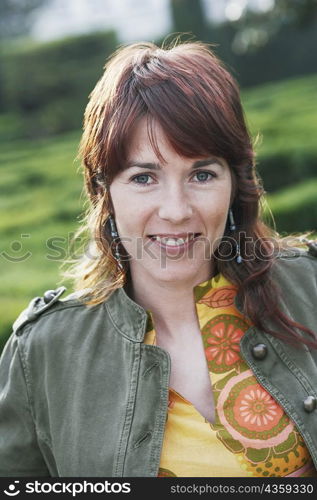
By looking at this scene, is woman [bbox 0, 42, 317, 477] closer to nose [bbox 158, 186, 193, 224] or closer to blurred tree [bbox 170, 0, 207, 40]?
nose [bbox 158, 186, 193, 224]

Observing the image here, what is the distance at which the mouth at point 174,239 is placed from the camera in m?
2.36

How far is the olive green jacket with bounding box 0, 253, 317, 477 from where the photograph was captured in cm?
235

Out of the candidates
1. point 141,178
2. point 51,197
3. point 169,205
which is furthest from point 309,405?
point 51,197

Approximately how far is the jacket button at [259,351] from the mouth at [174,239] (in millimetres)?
416

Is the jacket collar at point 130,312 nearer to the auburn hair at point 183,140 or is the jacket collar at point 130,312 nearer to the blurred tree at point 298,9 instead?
the auburn hair at point 183,140

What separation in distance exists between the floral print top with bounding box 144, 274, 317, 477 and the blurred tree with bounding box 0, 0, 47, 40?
17.5 metres

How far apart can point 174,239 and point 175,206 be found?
116 millimetres

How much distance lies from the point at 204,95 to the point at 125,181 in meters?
0.36

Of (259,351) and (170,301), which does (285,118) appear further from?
(259,351)

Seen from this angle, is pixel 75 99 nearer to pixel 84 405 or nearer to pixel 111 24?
pixel 111 24

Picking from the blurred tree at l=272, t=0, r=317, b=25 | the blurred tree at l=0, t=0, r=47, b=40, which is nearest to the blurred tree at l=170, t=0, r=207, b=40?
the blurred tree at l=272, t=0, r=317, b=25

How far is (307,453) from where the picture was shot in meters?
2.34

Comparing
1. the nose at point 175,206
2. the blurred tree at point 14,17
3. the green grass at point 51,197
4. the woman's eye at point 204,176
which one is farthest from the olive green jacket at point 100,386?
the blurred tree at point 14,17

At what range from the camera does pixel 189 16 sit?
1617cm
